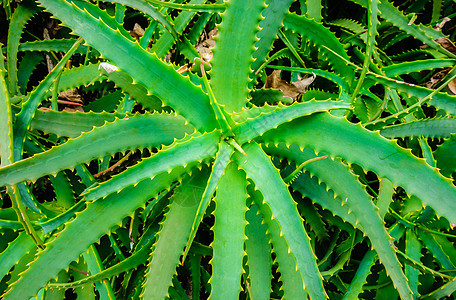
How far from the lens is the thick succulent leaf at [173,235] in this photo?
66 centimetres

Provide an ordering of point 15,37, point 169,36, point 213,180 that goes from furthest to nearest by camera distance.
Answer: point 15,37, point 169,36, point 213,180

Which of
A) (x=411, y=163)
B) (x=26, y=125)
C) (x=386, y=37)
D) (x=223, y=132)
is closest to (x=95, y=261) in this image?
(x=26, y=125)

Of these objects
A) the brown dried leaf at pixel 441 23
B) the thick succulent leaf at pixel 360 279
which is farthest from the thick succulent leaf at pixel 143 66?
the brown dried leaf at pixel 441 23

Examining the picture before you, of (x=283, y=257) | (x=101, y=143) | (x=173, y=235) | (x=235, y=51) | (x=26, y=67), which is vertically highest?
(x=26, y=67)

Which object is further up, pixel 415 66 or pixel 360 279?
pixel 415 66

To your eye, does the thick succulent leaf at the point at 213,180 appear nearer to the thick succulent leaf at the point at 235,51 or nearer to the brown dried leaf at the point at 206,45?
the thick succulent leaf at the point at 235,51

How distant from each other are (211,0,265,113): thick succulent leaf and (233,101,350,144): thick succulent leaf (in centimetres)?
9

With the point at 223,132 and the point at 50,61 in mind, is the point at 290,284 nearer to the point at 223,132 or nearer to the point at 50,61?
the point at 223,132

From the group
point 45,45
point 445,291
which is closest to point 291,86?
point 445,291

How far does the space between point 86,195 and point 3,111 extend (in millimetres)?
268

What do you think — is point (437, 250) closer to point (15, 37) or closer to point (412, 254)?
point (412, 254)

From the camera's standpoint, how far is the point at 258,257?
72cm

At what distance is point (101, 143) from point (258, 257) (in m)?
0.40

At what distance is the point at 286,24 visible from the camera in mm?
877
